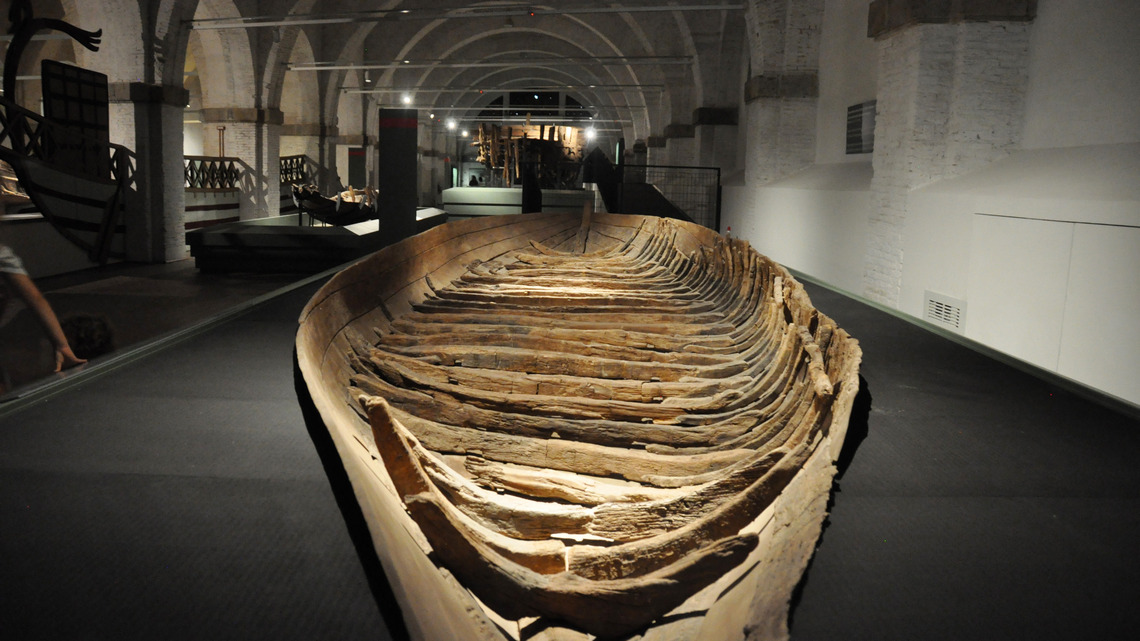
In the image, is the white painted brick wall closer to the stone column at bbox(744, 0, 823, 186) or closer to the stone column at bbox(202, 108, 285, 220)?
the stone column at bbox(744, 0, 823, 186)

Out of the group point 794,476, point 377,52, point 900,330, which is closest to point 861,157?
point 900,330

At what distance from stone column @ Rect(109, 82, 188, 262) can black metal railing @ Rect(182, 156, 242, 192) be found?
9.24ft

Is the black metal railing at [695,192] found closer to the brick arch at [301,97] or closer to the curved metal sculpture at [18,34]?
the brick arch at [301,97]

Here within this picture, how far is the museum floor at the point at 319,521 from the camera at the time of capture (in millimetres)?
1517

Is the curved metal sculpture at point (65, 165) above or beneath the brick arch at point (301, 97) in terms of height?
beneath

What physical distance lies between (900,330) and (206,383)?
3750 millimetres

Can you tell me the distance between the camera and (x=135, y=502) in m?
1.96

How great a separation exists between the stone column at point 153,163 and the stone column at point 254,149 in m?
3.99

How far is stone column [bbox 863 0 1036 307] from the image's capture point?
6824mm

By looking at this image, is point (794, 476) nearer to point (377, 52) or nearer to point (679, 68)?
point (679, 68)

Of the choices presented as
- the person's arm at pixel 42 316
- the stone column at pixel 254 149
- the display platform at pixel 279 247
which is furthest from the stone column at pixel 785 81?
the stone column at pixel 254 149

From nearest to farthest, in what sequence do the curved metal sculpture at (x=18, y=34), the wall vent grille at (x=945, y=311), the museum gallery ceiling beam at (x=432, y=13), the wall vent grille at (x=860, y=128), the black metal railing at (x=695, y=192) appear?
the wall vent grille at (x=945, y=311) → the wall vent grille at (x=860, y=128) → the curved metal sculpture at (x=18, y=34) → the museum gallery ceiling beam at (x=432, y=13) → the black metal railing at (x=695, y=192)

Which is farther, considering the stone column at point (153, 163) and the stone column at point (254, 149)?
the stone column at point (254, 149)

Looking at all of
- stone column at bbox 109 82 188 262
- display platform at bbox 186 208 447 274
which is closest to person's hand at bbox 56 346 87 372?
display platform at bbox 186 208 447 274
